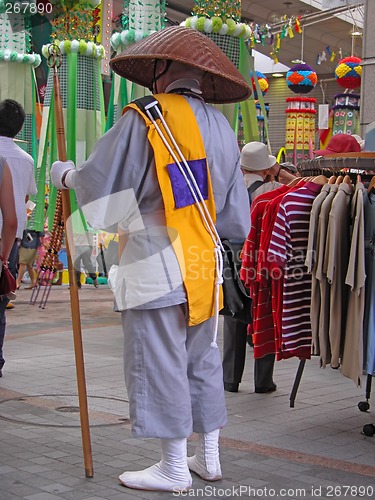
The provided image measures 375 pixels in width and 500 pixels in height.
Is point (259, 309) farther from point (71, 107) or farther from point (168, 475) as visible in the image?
point (71, 107)

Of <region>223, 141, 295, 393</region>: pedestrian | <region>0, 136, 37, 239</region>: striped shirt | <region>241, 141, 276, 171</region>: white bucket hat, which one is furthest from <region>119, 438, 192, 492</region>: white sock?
<region>241, 141, 276, 171</region>: white bucket hat

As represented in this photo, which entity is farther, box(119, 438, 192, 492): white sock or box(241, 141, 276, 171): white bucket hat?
box(241, 141, 276, 171): white bucket hat

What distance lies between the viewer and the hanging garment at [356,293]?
14.5 ft

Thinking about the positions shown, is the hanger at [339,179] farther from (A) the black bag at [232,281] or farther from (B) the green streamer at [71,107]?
(B) the green streamer at [71,107]

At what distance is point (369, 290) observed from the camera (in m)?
4.51

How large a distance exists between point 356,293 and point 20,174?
3331 mm

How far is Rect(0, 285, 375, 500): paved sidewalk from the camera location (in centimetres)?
365

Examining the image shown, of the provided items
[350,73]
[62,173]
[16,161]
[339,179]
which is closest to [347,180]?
[339,179]

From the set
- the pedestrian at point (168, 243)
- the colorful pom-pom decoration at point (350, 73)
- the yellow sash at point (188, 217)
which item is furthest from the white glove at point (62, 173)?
the colorful pom-pom decoration at point (350, 73)

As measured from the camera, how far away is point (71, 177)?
3.68m

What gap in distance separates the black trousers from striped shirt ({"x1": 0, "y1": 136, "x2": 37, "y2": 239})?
1.85m

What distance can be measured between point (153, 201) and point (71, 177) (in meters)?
0.39

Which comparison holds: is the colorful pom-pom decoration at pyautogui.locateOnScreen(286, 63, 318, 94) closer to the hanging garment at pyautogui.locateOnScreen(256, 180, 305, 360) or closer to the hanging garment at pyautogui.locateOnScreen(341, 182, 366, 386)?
the hanging garment at pyautogui.locateOnScreen(256, 180, 305, 360)

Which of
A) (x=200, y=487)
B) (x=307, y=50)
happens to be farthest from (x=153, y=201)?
(x=307, y=50)
